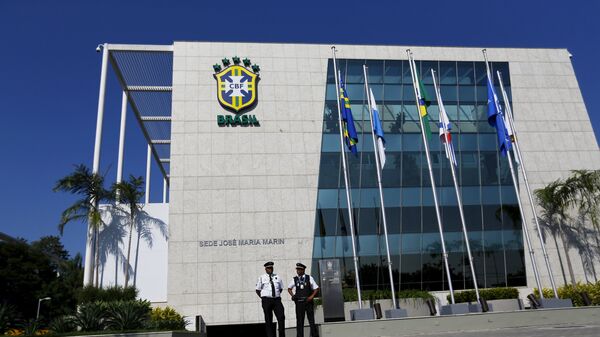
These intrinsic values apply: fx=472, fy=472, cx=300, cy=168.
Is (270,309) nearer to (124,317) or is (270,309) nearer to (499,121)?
(124,317)

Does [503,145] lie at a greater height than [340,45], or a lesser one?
lesser

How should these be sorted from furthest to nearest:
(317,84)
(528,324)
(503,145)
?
(317,84)
(503,145)
(528,324)

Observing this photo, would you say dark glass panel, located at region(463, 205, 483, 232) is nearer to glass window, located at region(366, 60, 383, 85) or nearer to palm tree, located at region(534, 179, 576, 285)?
palm tree, located at region(534, 179, 576, 285)

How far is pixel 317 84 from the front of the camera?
1033 inches

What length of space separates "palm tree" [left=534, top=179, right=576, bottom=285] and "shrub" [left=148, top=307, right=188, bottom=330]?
1857 cm

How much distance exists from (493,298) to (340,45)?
15.7m

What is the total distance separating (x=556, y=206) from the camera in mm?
23906

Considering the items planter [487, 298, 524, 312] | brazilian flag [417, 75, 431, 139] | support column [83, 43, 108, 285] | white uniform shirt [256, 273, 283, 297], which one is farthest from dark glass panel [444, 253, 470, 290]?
support column [83, 43, 108, 285]

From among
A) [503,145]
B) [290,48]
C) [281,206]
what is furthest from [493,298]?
[290,48]

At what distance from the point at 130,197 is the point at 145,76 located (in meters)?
7.75

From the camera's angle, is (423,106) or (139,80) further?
(139,80)

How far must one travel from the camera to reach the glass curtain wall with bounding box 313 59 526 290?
23.7 m

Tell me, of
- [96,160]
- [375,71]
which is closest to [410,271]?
[375,71]

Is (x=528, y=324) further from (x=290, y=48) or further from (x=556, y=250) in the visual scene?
(x=290, y=48)
